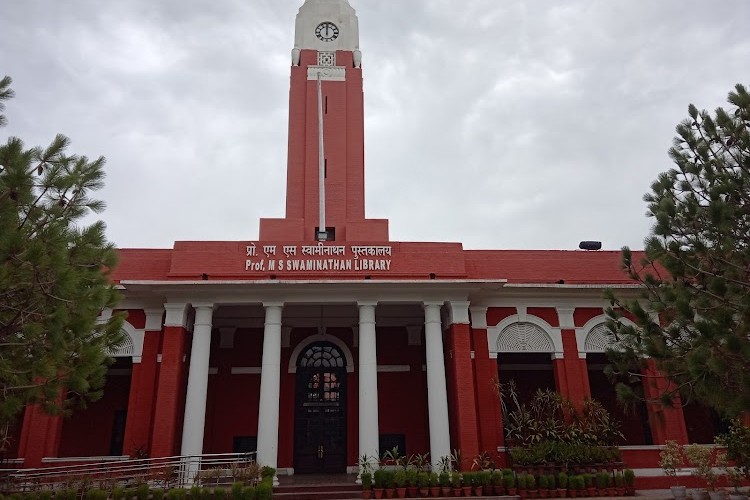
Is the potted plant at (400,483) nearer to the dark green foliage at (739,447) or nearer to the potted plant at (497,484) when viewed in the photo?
the potted plant at (497,484)

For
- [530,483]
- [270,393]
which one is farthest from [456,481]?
[270,393]

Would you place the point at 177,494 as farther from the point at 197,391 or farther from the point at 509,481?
the point at 509,481

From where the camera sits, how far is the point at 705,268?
9.41 m

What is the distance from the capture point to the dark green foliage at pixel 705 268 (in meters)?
8.03

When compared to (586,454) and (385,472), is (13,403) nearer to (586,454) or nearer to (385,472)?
(385,472)

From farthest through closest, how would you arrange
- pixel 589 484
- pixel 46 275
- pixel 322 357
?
pixel 322 357
pixel 589 484
pixel 46 275

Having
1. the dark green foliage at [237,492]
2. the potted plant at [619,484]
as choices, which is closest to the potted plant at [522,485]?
the potted plant at [619,484]

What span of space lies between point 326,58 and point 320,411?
14.3 meters

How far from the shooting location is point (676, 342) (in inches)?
379

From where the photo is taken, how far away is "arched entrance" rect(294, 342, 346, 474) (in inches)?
672

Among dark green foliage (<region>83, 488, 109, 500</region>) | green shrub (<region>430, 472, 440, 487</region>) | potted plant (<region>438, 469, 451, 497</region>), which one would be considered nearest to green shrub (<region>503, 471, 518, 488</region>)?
potted plant (<region>438, 469, 451, 497</region>)

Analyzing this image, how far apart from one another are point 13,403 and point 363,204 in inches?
590

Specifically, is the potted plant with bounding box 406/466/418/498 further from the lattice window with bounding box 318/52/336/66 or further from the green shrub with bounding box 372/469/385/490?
the lattice window with bounding box 318/52/336/66

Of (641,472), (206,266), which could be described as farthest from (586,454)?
(206,266)
